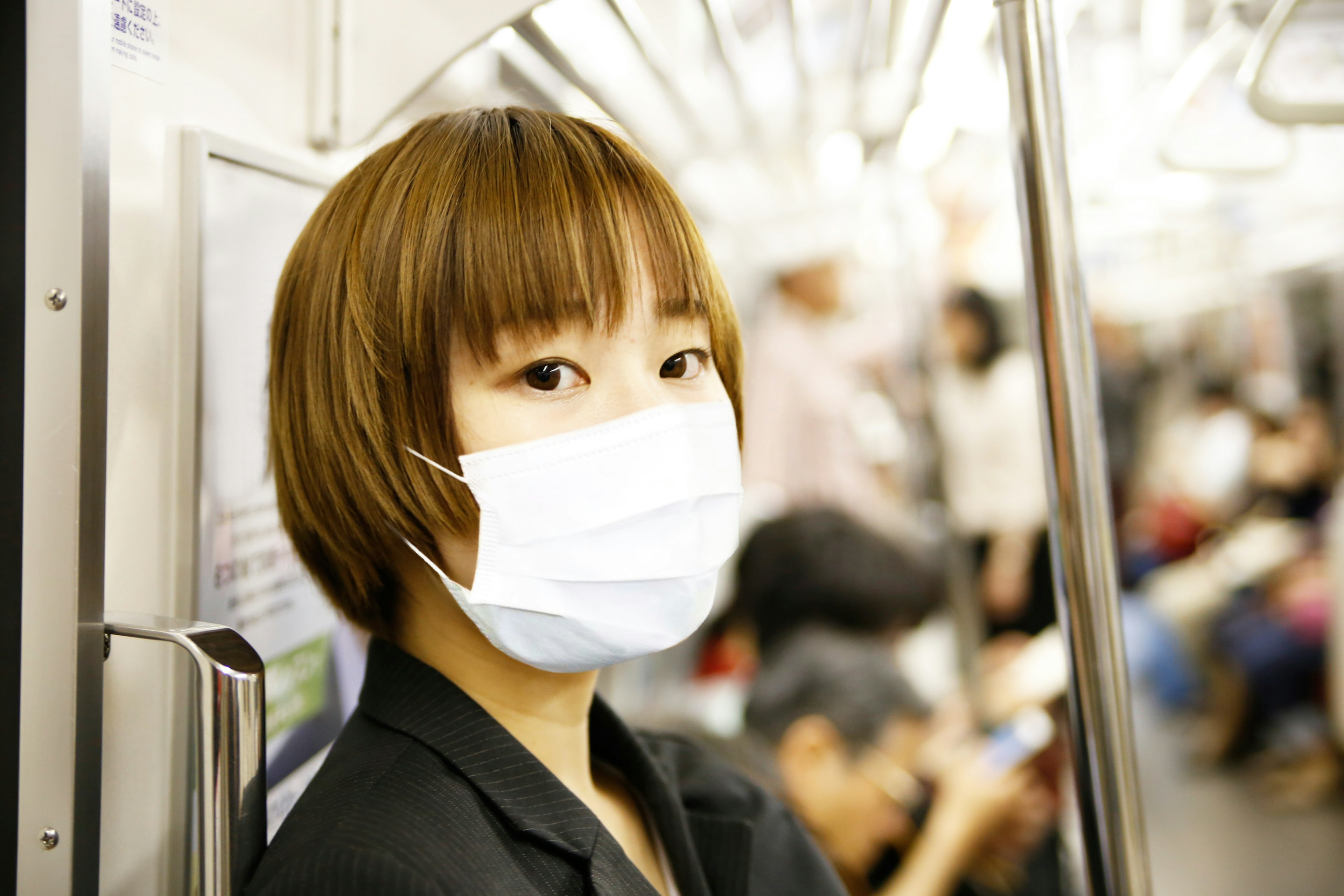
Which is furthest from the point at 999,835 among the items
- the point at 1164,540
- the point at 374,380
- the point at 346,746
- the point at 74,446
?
the point at 1164,540

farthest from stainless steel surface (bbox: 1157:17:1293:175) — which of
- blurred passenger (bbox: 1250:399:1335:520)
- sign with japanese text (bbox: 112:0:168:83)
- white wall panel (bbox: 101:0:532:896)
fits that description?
blurred passenger (bbox: 1250:399:1335:520)

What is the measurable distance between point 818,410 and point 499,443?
2.41 m

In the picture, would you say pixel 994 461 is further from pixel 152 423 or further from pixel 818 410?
pixel 152 423

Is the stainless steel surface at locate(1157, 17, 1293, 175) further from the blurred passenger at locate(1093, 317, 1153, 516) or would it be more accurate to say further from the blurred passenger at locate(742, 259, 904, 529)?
the blurred passenger at locate(1093, 317, 1153, 516)

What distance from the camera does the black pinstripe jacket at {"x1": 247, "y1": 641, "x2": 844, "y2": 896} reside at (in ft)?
1.94

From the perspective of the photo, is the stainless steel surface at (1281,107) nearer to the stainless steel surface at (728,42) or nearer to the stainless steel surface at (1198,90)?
the stainless steel surface at (1198,90)

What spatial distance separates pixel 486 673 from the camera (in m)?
0.82

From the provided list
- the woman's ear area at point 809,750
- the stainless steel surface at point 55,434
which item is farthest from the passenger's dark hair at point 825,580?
the stainless steel surface at point 55,434

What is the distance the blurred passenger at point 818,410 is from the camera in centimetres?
304

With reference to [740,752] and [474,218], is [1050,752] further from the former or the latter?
[474,218]

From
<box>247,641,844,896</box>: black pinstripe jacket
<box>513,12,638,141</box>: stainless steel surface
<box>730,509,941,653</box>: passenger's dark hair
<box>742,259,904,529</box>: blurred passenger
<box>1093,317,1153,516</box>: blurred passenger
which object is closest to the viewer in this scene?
<box>247,641,844,896</box>: black pinstripe jacket

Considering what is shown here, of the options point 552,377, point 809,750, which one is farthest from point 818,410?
point 552,377

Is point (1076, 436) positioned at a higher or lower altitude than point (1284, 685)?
higher

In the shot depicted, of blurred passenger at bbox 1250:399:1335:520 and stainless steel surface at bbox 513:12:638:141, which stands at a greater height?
stainless steel surface at bbox 513:12:638:141
